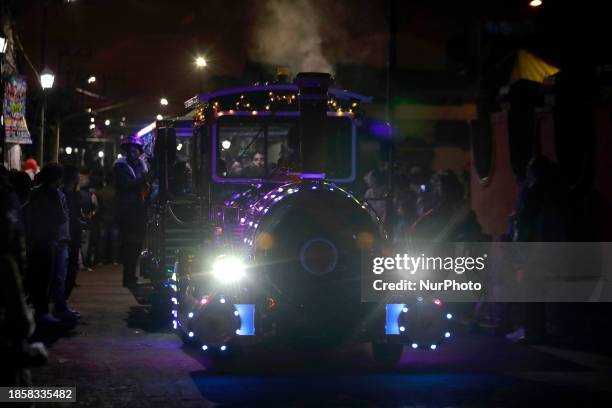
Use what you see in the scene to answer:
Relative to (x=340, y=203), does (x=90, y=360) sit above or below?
below

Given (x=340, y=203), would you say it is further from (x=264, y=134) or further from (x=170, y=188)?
(x=170, y=188)

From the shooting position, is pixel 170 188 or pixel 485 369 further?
pixel 170 188

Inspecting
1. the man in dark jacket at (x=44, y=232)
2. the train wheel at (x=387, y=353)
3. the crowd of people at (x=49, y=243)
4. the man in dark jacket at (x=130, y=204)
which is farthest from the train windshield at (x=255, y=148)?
the man in dark jacket at (x=130, y=204)

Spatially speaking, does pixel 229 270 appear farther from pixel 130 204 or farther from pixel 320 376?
pixel 130 204

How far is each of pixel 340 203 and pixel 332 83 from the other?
5.06 feet

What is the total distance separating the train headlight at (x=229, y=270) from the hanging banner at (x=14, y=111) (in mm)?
12719

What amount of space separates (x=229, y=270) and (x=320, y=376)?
52.7 inches

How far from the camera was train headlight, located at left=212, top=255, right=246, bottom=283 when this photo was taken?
32.3 ft

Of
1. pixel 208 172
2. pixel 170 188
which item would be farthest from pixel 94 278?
pixel 208 172

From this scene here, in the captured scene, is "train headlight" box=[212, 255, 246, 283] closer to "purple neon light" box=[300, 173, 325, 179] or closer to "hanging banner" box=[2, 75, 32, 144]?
"purple neon light" box=[300, 173, 325, 179]

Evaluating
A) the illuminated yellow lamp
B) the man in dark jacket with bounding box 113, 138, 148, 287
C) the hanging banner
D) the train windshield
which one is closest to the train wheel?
the illuminated yellow lamp

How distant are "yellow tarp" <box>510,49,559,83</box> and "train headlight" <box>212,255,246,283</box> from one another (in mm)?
20541

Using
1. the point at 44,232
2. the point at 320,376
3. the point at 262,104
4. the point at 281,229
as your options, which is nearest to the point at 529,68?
the point at 262,104

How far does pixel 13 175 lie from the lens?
14289 millimetres
